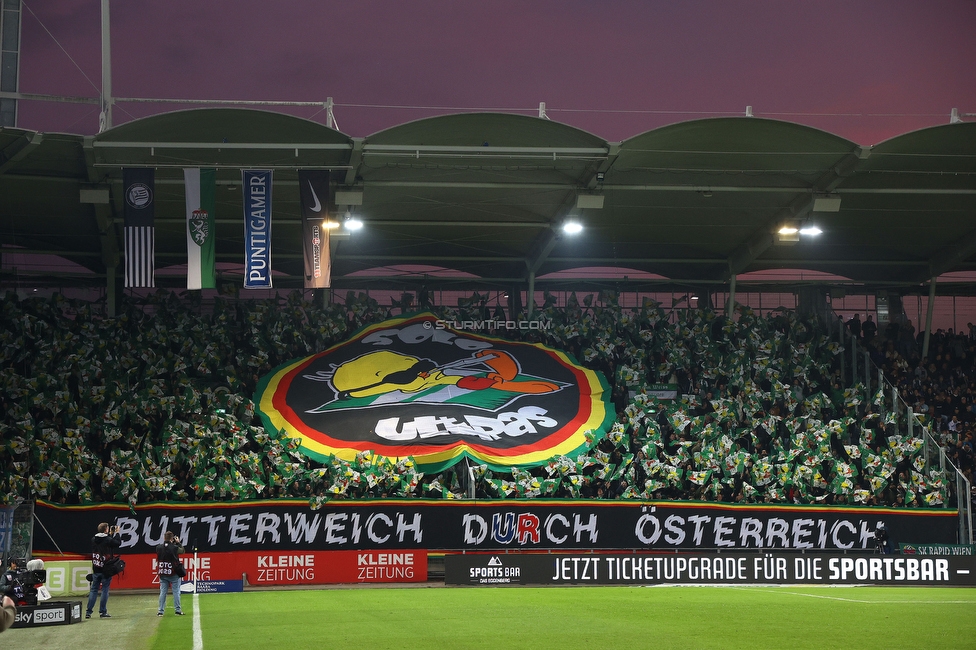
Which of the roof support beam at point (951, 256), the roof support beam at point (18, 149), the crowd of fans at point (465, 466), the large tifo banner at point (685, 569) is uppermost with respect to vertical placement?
the roof support beam at point (18, 149)

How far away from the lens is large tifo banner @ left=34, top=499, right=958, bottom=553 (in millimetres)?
26781

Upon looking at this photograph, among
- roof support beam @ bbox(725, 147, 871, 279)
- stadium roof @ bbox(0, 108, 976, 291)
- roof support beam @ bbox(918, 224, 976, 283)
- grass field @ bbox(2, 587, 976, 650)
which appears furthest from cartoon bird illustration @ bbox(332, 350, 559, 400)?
roof support beam @ bbox(918, 224, 976, 283)

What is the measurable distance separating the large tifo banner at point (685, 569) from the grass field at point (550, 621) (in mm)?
1572

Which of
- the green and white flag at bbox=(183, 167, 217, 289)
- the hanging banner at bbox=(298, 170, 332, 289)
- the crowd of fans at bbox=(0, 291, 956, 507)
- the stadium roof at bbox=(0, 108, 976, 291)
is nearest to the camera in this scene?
the green and white flag at bbox=(183, 167, 217, 289)

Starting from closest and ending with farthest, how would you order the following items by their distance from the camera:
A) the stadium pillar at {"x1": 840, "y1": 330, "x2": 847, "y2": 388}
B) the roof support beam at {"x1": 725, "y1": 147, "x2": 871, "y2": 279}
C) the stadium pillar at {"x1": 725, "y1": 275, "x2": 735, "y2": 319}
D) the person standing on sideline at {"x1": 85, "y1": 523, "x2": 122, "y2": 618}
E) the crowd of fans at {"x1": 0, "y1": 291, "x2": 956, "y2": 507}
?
the person standing on sideline at {"x1": 85, "y1": 523, "x2": 122, "y2": 618} → the roof support beam at {"x1": 725, "y1": 147, "x2": 871, "y2": 279} → the crowd of fans at {"x1": 0, "y1": 291, "x2": 956, "y2": 507} → the stadium pillar at {"x1": 840, "y1": 330, "x2": 847, "y2": 388} → the stadium pillar at {"x1": 725, "y1": 275, "x2": 735, "y2": 319}

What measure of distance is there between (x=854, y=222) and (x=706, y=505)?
11745mm

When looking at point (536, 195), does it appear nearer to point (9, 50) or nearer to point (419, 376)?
point (419, 376)

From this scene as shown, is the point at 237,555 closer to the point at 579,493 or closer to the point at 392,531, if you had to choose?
the point at 392,531

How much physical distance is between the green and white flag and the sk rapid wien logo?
6372 mm

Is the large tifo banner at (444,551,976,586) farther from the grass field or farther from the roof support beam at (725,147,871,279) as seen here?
the roof support beam at (725,147,871,279)

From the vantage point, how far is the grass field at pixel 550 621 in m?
14.5

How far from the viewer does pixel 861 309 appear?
39938 millimetres

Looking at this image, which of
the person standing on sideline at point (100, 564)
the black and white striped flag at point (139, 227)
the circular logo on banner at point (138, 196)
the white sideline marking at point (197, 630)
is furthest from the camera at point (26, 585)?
the circular logo on banner at point (138, 196)

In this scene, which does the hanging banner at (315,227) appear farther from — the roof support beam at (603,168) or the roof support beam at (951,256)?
the roof support beam at (951,256)
